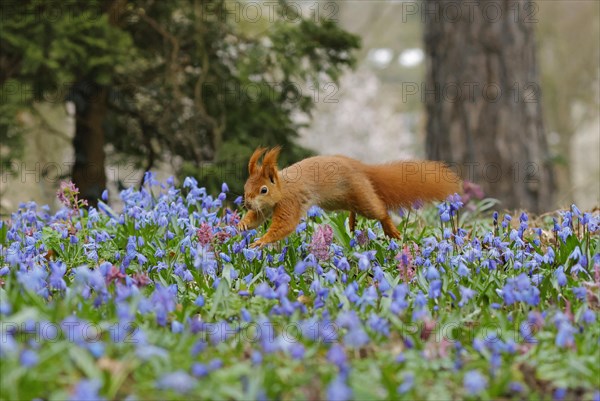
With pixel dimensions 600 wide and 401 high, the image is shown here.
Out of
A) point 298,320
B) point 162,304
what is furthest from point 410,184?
point 162,304

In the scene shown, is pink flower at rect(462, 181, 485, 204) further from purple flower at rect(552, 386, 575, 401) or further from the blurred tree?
purple flower at rect(552, 386, 575, 401)

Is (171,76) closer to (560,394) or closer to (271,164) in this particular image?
(271,164)

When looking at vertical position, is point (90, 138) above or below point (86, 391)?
above

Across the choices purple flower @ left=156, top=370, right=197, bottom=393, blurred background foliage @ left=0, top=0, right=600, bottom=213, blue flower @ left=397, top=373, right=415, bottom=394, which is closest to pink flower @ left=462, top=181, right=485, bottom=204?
blurred background foliage @ left=0, top=0, right=600, bottom=213

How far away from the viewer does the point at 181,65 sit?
7.30m

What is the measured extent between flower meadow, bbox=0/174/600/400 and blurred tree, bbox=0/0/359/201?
8.95 ft

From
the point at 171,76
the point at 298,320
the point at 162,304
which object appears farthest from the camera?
the point at 171,76

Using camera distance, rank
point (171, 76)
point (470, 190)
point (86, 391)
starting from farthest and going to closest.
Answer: point (171, 76) < point (470, 190) < point (86, 391)

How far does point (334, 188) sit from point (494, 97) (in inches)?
151

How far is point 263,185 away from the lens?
3836 mm

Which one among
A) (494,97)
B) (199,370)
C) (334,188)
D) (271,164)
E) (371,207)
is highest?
(494,97)

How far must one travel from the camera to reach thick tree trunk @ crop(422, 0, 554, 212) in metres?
7.37

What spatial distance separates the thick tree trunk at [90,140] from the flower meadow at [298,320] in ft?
9.11

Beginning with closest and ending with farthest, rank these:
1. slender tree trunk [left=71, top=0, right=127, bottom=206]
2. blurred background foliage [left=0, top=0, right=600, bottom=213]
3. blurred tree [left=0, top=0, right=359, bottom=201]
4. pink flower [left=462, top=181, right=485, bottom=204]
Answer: pink flower [left=462, top=181, right=485, bottom=204] → blurred background foliage [left=0, top=0, right=600, bottom=213] → blurred tree [left=0, top=0, right=359, bottom=201] → slender tree trunk [left=71, top=0, right=127, bottom=206]
